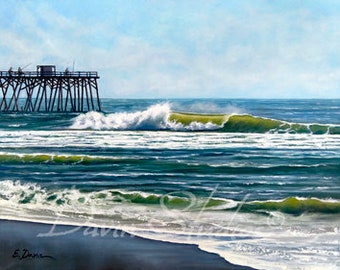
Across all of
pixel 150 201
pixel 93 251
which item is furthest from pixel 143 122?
pixel 93 251

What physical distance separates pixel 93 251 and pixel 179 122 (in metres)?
28.3

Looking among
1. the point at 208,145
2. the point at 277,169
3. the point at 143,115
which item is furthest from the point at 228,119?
the point at 277,169

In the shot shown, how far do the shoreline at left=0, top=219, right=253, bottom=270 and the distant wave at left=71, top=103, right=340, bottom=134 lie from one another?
2389 cm

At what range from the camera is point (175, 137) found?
30391 mm

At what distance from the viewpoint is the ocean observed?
33.4 ft

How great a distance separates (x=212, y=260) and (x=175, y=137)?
21441 mm

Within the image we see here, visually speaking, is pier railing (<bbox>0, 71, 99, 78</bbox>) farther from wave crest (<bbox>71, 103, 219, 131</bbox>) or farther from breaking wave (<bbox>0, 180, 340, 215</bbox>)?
breaking wave (<bbox>0, 180, 340, 215</bbox>)

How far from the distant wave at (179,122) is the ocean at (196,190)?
461 centimetres

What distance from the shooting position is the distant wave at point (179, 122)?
3434 cm

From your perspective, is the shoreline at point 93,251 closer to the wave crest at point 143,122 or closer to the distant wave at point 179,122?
the distant wave at point 179,122

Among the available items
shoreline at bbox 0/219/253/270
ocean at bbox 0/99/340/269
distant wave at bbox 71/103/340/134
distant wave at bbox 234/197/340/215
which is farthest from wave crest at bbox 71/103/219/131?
shoreline at bbox 0/219/253/270

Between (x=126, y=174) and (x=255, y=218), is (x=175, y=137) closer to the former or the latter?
(x=126, y=174)
